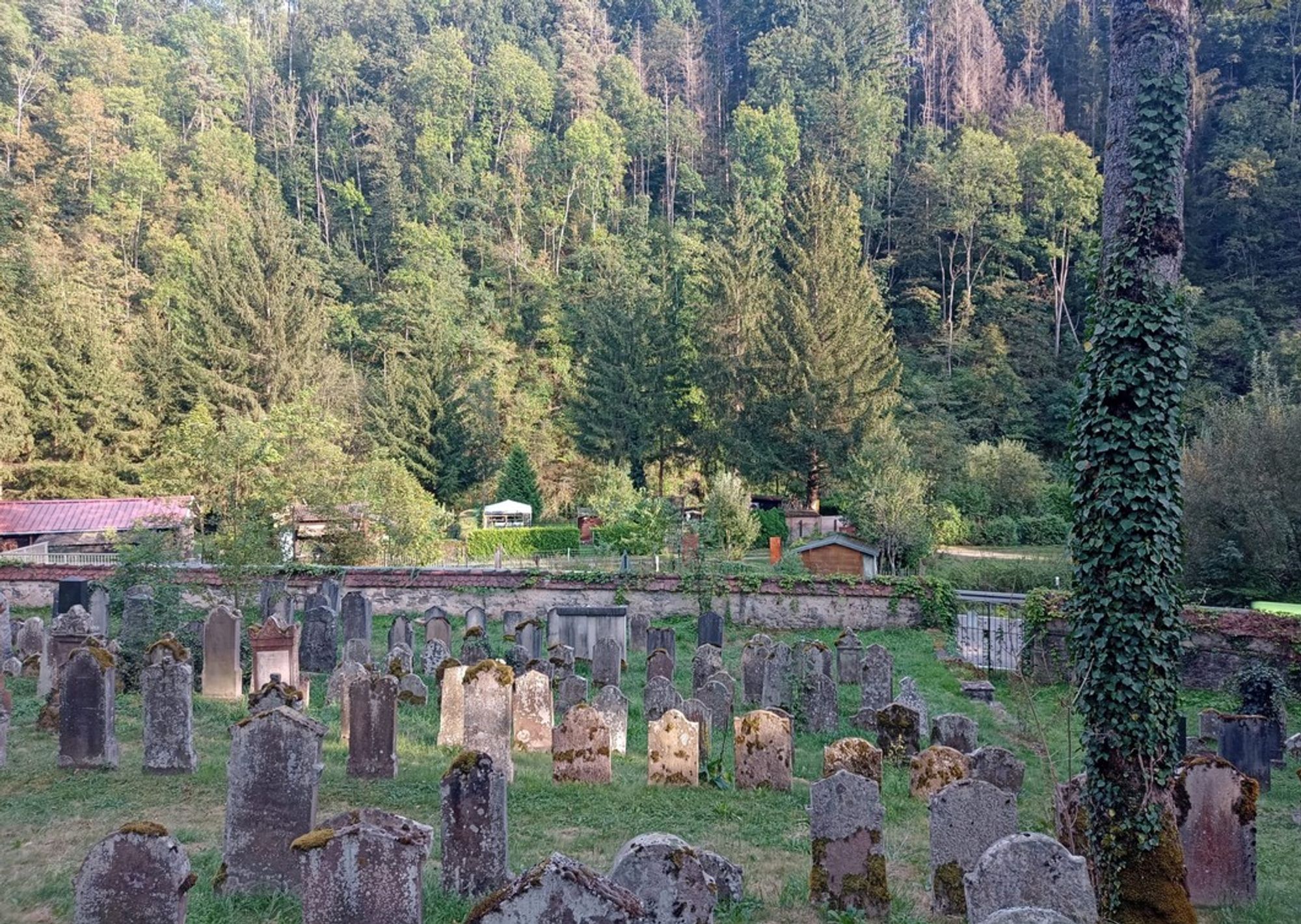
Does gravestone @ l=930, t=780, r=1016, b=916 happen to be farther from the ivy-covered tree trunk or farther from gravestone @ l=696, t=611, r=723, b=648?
gravestone @ l=696, t=611, r=723, b=648

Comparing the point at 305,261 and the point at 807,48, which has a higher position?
the point at 807,48

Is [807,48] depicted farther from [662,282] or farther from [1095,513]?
[1095,513]

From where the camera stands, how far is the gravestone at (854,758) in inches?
364

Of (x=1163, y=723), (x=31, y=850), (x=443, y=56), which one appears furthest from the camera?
(x=443, y=56)

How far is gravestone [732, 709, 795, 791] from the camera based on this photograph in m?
10.3

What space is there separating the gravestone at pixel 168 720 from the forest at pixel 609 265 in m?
9.70

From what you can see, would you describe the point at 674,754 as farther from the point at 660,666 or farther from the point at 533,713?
the point at 660,666

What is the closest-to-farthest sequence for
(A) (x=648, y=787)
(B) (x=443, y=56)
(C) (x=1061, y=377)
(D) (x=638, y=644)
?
(A) (x=648, y=787), (D) (x=638, y=644), (C) (x=1061, y=377), (B) (x=443, y=56)

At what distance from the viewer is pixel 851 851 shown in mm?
7176

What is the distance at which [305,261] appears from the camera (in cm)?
5641

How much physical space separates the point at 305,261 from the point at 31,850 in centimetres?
5236

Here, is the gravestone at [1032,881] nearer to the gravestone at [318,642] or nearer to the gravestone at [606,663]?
the gravestone at [606,663]

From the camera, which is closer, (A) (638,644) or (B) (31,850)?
(B) (31,850)

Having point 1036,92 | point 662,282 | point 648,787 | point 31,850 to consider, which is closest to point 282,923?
point 31,850
